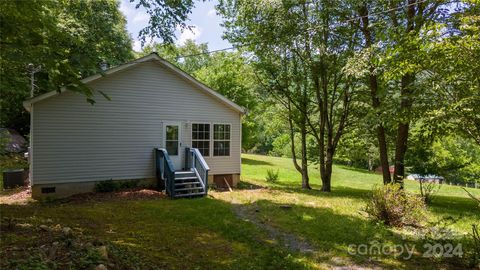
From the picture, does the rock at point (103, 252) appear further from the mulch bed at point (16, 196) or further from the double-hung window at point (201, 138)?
the double-hung window at point (201, 138)

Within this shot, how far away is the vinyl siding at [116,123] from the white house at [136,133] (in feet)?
0.09

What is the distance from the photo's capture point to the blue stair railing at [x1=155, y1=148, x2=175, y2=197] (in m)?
9.96

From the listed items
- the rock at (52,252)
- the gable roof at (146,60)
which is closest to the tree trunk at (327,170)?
the gable roof at (146,60)

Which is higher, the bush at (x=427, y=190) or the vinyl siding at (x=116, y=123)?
the vinyl siding at (x=116, y=123)

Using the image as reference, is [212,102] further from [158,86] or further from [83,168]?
[83,168]

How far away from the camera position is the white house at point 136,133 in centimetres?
978

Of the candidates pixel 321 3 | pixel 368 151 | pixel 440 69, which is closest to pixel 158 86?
pixel 321 3

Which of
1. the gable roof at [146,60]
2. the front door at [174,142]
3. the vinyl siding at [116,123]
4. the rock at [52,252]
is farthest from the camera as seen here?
the front door at [174,142]

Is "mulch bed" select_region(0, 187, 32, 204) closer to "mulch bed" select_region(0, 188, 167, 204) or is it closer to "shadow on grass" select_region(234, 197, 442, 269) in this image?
"mulch bed" select_region(0, 188, 167, 204)

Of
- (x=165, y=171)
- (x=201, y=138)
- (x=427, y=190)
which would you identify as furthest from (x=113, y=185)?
(x=427, y=190)

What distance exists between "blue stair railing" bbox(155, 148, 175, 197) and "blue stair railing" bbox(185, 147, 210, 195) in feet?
2.90

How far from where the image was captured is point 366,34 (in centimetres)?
1193

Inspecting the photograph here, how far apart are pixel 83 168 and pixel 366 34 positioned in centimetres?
1124

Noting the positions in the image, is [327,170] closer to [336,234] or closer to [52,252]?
[336,234]
